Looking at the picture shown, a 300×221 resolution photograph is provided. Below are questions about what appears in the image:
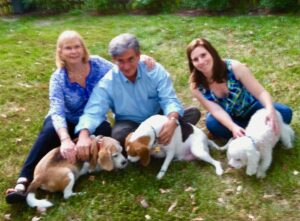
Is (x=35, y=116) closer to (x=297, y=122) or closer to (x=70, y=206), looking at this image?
(x=70, y=206)

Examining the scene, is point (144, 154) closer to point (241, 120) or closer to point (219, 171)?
point (219, 171)

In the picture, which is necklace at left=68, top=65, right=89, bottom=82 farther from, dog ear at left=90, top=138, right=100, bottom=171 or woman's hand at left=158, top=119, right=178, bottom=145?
woman's hand at left=158, top=119, right=178, bottom=145

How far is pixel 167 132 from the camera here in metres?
4.26

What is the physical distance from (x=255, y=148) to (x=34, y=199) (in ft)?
6.70

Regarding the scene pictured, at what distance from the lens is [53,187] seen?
13.3ft

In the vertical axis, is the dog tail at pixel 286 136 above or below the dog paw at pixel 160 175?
above

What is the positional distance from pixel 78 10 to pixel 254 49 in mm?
6531

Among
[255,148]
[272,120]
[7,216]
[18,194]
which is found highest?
[272,120]

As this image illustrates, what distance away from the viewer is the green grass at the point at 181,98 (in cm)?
394

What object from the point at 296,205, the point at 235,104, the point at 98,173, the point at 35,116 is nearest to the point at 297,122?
the point at 235,104

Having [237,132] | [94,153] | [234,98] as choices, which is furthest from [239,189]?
[94,153]

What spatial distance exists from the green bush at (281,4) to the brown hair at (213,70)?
19.1 feet

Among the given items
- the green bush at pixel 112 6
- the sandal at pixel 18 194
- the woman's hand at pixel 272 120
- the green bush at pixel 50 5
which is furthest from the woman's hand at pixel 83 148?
the green bush at pixel 50 5

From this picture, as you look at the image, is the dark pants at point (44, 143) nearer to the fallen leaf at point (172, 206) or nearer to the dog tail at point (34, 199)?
the dog tail at point (34, 199)
